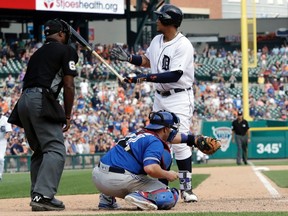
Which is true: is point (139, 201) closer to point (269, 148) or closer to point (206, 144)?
point (206, 144)

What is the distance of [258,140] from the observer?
98.6ft

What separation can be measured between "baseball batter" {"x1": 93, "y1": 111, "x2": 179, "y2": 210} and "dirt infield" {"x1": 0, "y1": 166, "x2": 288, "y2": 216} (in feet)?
0.53

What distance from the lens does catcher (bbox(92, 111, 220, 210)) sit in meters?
7.54

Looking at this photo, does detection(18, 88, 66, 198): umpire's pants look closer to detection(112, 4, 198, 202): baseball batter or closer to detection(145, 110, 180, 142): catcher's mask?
detection(145, 110, 180, 142): catcher's mask

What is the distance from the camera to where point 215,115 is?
31.6m

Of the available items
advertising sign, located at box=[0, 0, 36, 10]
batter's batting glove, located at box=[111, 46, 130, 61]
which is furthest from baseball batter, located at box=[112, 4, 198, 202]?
advertising sign, located at box=[0, 0, 36, 10]

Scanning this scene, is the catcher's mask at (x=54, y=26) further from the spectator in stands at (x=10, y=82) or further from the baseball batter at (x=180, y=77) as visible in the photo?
the spectator in stands at (x=10, y=82)

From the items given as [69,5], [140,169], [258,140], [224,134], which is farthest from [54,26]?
[69,5]

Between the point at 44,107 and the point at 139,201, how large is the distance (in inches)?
49.7

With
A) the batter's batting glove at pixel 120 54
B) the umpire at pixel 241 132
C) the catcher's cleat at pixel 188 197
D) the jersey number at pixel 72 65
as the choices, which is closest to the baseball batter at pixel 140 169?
the jersey number at pixel 72 65

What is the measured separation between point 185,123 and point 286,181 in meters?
5.09

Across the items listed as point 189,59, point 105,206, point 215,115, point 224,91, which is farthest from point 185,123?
point 224,91

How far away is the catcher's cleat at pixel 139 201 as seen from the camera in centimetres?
753

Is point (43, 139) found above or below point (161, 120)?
below
